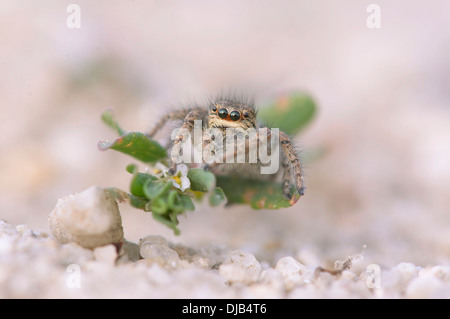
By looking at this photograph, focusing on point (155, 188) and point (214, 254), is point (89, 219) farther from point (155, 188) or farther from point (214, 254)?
point (214, 254)

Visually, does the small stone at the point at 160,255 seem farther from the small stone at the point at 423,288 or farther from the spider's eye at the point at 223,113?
the small stone at the point at 423,288

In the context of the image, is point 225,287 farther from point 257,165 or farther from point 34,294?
point 257,165

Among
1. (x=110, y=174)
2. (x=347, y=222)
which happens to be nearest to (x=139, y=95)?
(x=110, y=174)

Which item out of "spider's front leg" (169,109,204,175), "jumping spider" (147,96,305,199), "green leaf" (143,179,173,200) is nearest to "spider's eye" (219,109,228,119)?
"jumping spider" (147,96,305,199)

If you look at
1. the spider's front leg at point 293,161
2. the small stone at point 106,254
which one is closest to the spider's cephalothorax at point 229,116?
the spider's front leg at point 293,161

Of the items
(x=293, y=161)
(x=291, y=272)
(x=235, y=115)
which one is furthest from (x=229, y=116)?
(x=291, y=272)

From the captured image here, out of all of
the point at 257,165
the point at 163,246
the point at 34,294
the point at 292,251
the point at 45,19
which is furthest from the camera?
the point at 45,19
